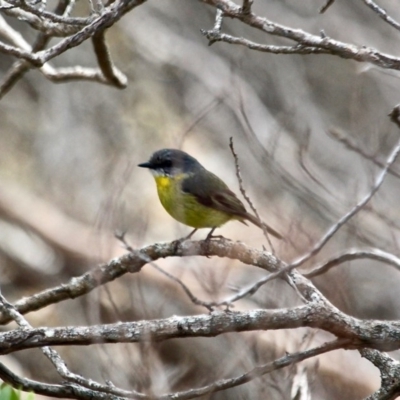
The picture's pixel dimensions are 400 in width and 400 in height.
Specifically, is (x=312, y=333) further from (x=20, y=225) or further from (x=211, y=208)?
(x=20, y=225)

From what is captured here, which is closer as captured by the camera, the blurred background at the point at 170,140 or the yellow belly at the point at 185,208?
the yellow belly at the point at 185,208

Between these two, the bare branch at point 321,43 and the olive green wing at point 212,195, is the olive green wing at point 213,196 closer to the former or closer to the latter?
the olive green wing at point 212,195

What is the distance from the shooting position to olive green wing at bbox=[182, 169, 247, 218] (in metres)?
5.98

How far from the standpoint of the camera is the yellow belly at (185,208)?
5.87 m

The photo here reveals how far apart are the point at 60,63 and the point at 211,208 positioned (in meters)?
7.96

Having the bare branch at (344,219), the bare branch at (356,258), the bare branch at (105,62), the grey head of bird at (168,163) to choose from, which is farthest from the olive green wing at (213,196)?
the bare branch at (344,219)

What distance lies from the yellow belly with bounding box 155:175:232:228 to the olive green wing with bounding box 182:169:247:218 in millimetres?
43

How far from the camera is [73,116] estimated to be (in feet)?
45.5

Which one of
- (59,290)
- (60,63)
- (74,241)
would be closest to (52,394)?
(59,290)

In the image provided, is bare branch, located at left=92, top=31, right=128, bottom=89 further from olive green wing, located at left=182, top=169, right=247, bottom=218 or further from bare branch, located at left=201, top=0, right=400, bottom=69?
bare branch, located at left=201, top=0, right=400, bottom=69

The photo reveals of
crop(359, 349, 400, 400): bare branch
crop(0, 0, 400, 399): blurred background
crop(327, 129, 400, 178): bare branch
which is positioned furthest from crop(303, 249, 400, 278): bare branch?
crop(0, 0, 400, 399): blurred background

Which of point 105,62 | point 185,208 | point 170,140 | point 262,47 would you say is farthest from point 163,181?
point 170,140

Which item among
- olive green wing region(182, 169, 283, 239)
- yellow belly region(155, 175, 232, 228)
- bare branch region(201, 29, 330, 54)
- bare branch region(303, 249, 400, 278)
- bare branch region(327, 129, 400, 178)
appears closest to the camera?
bare branch region(327, 129, 400, 178)

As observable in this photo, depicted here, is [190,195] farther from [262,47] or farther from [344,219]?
[344,219]
